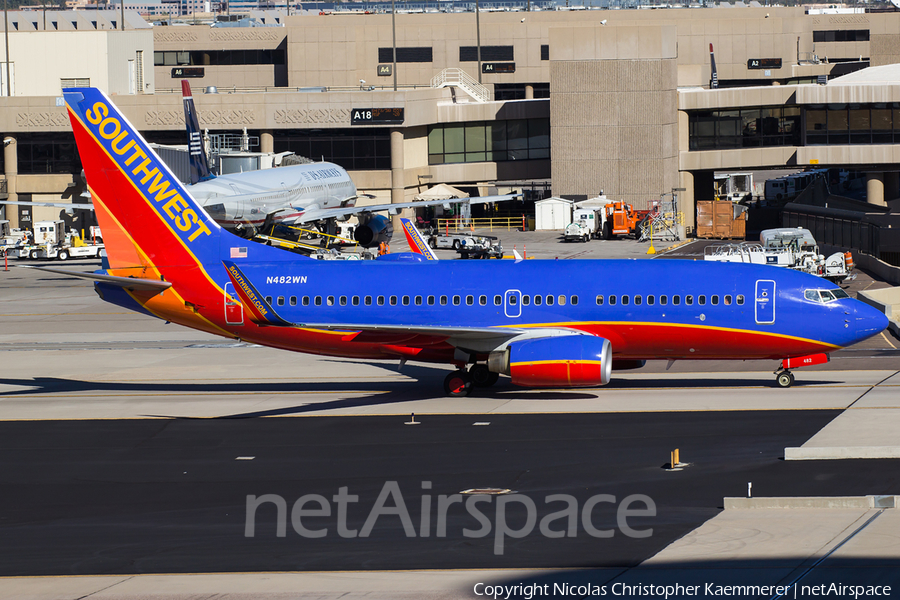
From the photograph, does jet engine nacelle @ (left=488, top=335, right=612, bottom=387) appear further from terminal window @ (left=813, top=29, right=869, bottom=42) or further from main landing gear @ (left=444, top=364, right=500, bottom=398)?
terminal window @ (left=813, top=29, right=869, bottom=42)

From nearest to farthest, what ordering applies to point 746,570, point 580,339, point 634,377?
point 746,570
point 580,339
point 634,377

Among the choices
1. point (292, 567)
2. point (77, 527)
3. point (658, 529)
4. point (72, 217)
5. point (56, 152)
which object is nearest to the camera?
point (292, 567)

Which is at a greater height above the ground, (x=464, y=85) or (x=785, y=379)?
(x=464, y=85)

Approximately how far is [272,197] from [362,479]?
57.5 metres

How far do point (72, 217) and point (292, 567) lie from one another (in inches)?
3398

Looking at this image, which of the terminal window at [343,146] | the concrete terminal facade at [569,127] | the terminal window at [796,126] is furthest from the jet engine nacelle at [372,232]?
the terminal window at [796,126]

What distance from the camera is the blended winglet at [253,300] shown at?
34.0 meters

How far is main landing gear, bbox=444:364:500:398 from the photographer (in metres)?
36.0

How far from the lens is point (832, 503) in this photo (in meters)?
21.3

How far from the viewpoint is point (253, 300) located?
113ft

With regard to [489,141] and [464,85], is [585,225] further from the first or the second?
[464,85]

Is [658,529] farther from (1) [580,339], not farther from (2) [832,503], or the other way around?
(1) [580,339]

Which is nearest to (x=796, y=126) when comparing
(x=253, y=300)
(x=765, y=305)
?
(x=765, y=305)

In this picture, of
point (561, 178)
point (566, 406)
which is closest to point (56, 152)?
point (561, 178)
